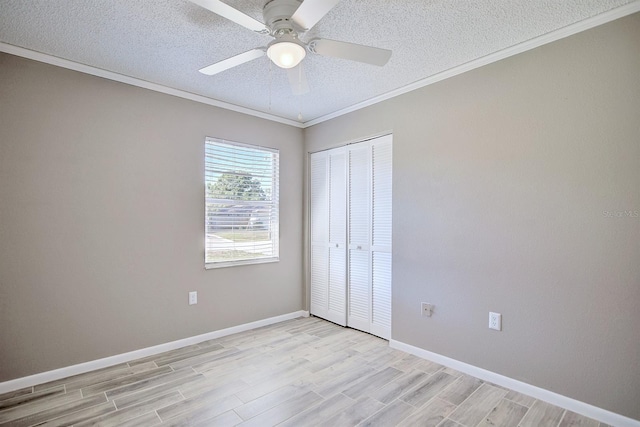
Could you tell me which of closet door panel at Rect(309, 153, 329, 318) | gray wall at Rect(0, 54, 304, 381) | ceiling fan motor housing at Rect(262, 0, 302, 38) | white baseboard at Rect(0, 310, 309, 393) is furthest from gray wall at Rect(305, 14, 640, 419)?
gray wall at Rect(0, 54, 304, 381)

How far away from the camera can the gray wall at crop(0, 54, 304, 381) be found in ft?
7.65

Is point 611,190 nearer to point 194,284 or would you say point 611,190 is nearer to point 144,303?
point 194,284

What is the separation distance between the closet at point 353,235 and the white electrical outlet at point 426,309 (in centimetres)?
42

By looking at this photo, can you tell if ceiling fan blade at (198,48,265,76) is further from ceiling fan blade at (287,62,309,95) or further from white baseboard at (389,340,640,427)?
white baseboard at (389,340,640,427)

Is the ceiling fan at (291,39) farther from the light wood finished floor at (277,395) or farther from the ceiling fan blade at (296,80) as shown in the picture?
the light wood finished floor at (277,395)

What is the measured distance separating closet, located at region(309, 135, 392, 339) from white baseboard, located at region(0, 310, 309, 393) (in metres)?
0.83

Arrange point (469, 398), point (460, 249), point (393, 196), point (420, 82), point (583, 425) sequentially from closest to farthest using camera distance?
point (583, 425) < point (469, 398) < point (460, 249) < point (420, 82) < point (393, 196)

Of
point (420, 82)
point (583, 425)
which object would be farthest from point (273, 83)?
point (583, 425)

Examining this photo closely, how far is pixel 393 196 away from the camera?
312 cm

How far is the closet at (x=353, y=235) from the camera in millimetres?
3291

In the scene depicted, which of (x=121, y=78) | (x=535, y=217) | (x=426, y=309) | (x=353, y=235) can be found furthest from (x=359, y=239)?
(x=121, y=78)

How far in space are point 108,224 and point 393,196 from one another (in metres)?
2.55

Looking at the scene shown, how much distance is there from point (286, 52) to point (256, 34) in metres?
0.62

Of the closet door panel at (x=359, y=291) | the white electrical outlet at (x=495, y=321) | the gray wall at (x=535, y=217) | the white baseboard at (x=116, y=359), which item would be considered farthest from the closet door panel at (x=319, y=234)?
the white electrical outlet at (x=495, y=321)
